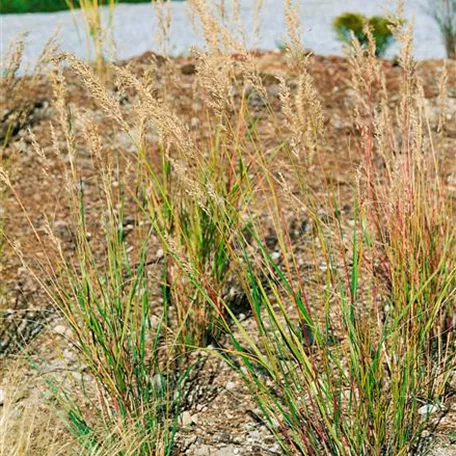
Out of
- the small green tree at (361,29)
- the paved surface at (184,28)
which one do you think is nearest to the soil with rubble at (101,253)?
the small green tree at (361,29)

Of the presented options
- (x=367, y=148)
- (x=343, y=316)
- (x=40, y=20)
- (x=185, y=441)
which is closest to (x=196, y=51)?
(x=367, y=148)

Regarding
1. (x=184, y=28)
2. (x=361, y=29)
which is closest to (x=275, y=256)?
(x=361, y=29)

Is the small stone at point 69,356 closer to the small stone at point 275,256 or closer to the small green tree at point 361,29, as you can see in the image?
the small stone at point 275,256

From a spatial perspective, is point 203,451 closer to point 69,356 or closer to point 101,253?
point 69,356

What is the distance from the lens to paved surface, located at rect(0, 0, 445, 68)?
7777mm

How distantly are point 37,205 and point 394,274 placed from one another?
2221 millimetres

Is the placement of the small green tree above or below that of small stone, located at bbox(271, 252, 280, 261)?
above

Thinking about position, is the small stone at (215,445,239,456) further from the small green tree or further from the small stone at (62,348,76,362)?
the small green tree

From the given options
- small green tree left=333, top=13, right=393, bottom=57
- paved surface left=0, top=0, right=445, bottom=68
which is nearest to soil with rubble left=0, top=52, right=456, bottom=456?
small green tree left=333, top=13, right=393, bottom=57

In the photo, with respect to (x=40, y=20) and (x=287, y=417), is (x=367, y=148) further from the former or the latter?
(x=40, y=20)

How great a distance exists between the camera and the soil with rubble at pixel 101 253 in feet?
9.26

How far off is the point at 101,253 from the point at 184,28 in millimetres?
4885

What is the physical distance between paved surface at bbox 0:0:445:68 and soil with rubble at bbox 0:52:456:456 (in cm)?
162

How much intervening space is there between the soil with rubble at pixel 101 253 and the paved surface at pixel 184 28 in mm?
1616
